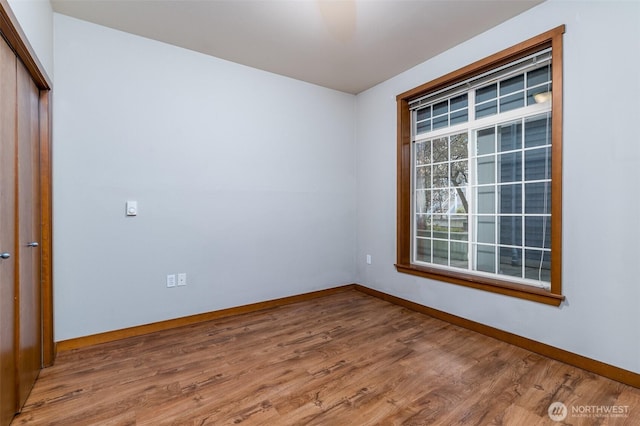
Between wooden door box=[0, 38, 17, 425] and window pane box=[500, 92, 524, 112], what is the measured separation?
337 centimetres

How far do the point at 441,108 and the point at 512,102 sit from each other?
72 centimetres

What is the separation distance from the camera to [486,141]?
2781 millimetres

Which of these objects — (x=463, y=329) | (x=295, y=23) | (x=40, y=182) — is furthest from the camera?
(x=463, y=329)

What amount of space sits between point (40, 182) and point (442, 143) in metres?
3.46

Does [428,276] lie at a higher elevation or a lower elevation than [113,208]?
lower

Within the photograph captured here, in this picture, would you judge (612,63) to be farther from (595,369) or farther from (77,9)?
(77,9)

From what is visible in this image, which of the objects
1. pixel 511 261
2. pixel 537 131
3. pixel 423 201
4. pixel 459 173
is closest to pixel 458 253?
pixel 511 261

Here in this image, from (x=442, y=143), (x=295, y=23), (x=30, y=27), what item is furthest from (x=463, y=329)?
(x=30, y=27)

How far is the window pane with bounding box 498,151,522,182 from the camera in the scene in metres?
2.54

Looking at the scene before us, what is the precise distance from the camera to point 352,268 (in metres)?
4.04

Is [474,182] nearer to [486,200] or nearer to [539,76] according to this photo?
[486,200]

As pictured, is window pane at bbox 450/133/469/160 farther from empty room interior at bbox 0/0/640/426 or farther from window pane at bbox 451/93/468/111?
window pane at bbox 451/93/468/111

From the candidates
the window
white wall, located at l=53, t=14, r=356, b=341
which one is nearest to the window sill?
the window

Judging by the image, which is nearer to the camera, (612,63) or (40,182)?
(612,63)
